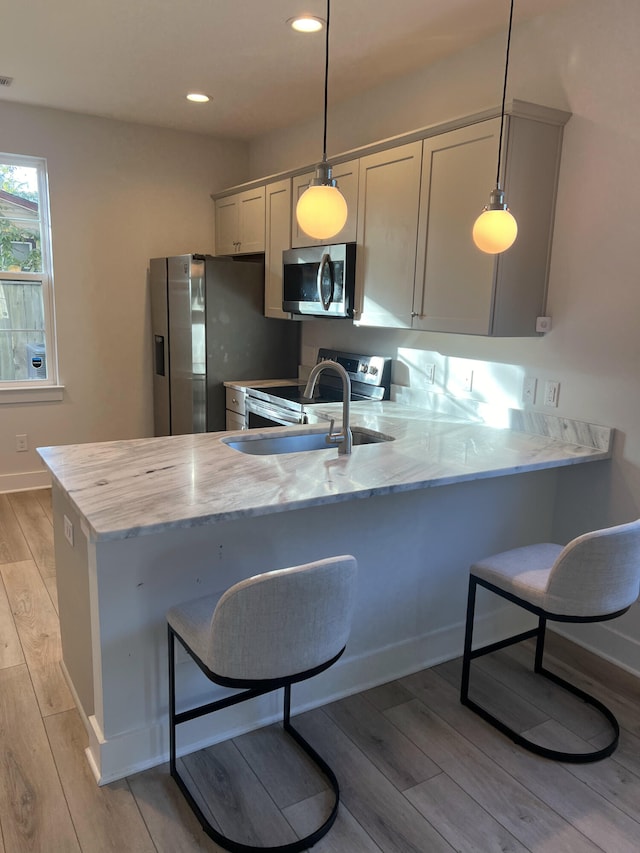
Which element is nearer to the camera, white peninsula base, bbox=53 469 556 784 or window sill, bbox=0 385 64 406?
white peninsula base, bbox=53 469 556 784

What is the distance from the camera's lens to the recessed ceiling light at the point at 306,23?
2.78 metres

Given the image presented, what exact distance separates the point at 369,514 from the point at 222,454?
1.91 ft

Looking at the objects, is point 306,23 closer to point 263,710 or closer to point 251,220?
point 251,220

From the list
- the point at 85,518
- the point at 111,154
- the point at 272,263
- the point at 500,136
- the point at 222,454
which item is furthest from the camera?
the point at 111,154

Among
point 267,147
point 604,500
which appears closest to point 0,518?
point 267,147

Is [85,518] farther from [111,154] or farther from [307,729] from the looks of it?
[111,154]

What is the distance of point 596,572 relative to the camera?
1.95 m

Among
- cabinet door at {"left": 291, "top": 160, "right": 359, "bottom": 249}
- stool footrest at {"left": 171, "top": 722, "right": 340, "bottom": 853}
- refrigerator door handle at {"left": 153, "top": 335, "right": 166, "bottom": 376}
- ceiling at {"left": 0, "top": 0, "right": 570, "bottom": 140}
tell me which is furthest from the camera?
refrigerator door handle at {"left": 153, "top": 335, "right": 166, "bottom": 376}

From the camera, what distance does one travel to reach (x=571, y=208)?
2.65 m

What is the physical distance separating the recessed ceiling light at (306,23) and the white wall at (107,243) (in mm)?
2136

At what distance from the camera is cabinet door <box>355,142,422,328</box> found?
301cm

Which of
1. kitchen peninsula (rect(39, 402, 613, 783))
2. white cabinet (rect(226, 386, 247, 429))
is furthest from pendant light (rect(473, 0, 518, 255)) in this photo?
white cabinet (rect(226, 386, 247, 429))

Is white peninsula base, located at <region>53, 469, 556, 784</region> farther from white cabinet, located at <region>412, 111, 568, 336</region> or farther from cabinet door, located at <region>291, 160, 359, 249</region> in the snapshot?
cabinet door, located at <region>291, 160, 359, 249</region>

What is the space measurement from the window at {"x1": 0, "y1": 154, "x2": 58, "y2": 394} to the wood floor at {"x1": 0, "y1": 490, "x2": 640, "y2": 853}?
2.63 metres
